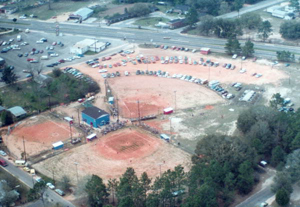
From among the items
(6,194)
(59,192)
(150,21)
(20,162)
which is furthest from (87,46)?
(6,194)

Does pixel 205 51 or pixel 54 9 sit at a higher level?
pixel 54 9

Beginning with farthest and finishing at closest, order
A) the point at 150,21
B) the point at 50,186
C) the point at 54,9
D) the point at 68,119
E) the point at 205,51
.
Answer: the point at 54,9, the point at 150,21, the point at 205,51, the point at 68,119, the point at 50,186

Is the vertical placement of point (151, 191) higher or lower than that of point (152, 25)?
lower

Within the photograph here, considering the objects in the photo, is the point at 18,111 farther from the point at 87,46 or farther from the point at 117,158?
the point at 87,46

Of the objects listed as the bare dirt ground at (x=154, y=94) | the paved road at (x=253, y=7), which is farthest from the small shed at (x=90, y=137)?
the paved road at (x=253, y=7)

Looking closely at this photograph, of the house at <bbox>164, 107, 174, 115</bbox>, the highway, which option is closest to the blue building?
the house at <bbox>164, 107, 174, 115</bbox>

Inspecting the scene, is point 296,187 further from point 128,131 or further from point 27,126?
point 27,126

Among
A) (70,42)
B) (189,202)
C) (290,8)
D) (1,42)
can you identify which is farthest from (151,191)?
(290,8)
